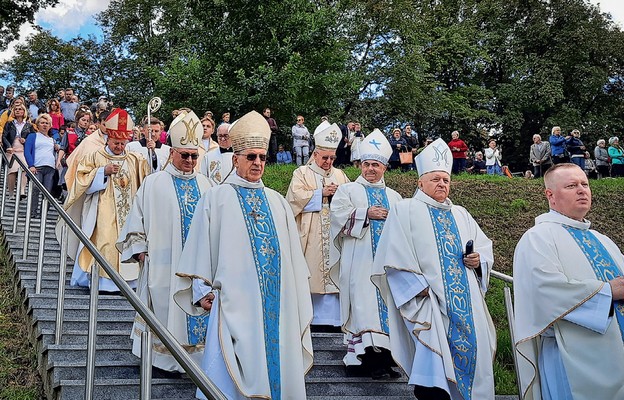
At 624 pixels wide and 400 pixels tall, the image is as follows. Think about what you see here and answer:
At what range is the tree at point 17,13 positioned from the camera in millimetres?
27422

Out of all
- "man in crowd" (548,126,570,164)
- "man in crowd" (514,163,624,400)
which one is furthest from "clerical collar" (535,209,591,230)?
"man in crowd" (548,126,570,164)

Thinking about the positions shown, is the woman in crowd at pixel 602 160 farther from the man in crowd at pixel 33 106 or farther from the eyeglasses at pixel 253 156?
the eyeglasses at pixel 253 156

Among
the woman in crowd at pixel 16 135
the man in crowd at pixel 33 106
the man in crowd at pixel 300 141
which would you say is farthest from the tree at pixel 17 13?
the woman in crowd at pixel 16 135

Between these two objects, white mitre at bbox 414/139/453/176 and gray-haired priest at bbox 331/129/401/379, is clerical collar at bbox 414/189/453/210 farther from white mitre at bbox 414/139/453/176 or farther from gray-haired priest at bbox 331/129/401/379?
gray-haired priest at bbox 331/129/401/379

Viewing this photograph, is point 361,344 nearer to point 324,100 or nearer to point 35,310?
point 35,310

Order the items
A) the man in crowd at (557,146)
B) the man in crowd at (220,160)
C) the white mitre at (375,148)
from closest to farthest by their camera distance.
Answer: the white mitre at (375,148)
the man in crowd at (220,160)
the man in crowd at (557,146)

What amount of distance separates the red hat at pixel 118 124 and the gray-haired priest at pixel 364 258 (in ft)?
8.38

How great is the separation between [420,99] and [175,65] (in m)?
12.3

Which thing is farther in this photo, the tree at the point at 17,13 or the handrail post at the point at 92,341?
the tree at the point at 17,13

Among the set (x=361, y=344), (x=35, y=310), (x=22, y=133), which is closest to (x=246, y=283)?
(x=361, y=344)

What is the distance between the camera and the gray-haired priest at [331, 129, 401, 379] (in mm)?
6668

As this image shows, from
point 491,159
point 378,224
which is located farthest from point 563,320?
point 491,159

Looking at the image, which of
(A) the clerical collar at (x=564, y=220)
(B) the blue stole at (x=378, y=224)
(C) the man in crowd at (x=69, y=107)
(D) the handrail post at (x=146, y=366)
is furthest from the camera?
(C) the man in crowd at (x=69, y=107)


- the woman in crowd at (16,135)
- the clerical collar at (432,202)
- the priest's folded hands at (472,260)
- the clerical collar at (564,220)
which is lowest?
the priest's folded hands at (472,260)
